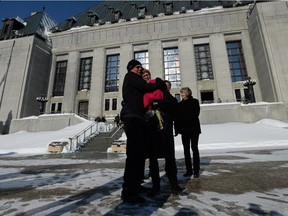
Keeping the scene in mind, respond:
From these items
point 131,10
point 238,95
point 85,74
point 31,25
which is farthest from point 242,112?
point 31,25

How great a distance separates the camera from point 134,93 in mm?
2621

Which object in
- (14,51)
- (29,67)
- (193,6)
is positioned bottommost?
(29,67)

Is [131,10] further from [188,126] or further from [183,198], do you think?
[183,198]

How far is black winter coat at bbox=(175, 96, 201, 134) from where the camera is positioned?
3760 millimetres

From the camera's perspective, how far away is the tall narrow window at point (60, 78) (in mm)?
30728

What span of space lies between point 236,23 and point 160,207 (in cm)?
3193

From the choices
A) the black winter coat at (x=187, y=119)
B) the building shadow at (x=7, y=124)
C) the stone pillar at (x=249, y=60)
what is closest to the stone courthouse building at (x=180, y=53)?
the stone pillar at (x=249, y=60)

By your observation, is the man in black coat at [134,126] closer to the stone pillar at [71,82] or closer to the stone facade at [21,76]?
the stone facade at [21,76]

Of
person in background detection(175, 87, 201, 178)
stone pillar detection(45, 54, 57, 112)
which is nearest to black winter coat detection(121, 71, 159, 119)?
person in background detection(175, 87, 201, 178)

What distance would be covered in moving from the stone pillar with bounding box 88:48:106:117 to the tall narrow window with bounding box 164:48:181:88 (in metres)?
9.72

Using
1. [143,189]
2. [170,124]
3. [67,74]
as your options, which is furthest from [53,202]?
[67,74]

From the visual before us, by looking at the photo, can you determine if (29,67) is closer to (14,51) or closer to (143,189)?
(14,51)

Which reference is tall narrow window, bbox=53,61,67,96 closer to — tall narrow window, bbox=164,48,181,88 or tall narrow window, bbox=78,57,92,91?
tall narrow window, bbox=78,57,92,91

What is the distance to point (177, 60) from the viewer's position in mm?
29172
